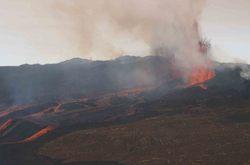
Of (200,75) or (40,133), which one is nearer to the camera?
(40,133)

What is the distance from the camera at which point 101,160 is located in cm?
5578

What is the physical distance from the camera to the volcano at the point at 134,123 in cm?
5691

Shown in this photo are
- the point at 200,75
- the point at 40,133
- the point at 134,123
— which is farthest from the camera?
the point at 200,75

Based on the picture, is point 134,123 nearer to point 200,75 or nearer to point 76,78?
point 200,75

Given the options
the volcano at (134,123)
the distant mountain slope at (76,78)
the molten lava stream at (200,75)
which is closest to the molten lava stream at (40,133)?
the volcano at (134,123)

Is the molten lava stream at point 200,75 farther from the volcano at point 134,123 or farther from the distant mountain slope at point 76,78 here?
the distant mountain slope at point 76,78

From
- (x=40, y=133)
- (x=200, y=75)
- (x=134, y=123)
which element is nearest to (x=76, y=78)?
(x=200, y=75)

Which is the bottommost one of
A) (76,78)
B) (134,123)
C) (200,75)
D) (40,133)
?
(40,133)

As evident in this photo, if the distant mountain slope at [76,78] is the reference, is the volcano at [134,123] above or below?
below

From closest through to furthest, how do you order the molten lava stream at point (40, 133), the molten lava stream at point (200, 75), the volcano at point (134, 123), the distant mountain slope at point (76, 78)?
the volcano at point (134, 123), the molten lava stream at point (40, 133), the molten lava stream at point (200, 75), the distant mountain slope at point (76, 78)

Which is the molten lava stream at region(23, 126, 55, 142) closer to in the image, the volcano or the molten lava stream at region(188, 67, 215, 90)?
the volcano

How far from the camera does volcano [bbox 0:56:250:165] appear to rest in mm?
56906

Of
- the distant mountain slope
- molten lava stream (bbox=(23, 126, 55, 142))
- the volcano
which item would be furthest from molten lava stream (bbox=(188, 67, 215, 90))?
molten lava stream (bbox=(23, 126, 55, 142))

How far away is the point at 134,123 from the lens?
81250mm
